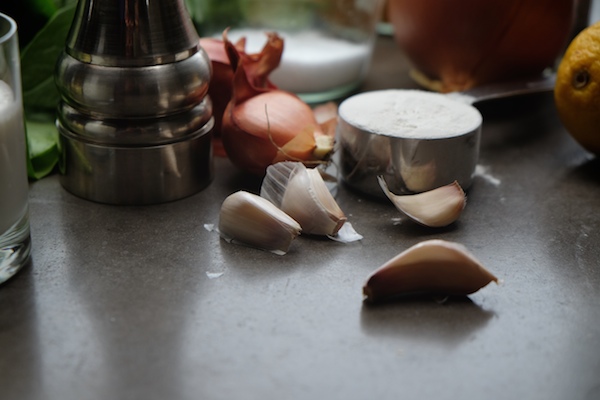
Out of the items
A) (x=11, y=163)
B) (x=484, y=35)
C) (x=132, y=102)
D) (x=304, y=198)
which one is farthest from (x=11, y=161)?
(x=484, y=35)

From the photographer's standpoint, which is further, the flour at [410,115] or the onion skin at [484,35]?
the onion skin at [484,35]

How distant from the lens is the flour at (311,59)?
0.96 metres

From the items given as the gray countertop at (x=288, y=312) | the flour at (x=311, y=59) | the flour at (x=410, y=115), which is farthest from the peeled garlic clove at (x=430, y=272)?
the flour at (x=311, y=59)

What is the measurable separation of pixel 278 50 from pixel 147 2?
0.59 feet

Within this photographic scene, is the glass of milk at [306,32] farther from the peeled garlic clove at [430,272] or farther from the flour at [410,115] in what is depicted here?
the peeled garlic clove at [430,272]

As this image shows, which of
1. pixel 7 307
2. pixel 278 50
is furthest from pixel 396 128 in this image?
pixel 7 307

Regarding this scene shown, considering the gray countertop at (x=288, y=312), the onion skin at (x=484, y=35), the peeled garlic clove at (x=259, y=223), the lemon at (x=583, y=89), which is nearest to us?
the gray countertop at (x=288, y=312)

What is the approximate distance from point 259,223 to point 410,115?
207 millimetres

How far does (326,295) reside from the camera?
1.96 ft

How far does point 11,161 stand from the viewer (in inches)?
22.8

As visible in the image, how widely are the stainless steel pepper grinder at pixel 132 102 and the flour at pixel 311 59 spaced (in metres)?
0.23

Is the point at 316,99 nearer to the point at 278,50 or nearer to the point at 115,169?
the point at 278,50

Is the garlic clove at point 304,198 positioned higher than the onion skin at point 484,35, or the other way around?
the onion skin at point 484,35

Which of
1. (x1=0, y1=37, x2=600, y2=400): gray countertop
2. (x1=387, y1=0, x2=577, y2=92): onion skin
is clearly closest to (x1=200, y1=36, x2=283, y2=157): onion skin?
(x1=0, y1=37, x2=600, y2=400): gray countertop
